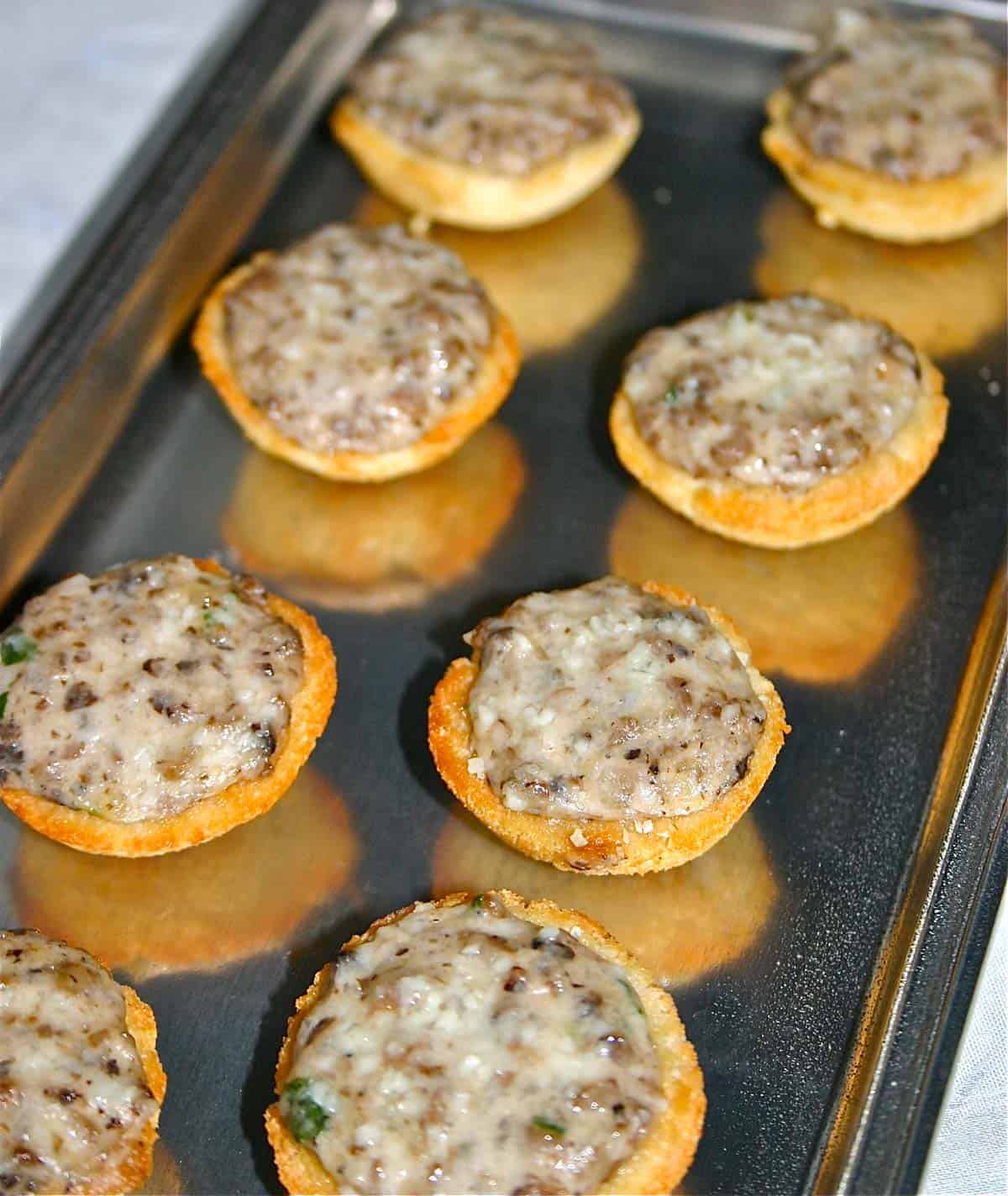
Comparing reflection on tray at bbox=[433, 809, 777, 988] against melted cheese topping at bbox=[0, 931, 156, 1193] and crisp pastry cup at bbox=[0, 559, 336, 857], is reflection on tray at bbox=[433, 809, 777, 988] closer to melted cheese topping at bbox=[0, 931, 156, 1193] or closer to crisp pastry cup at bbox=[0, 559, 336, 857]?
crisp pastry cup at bbox=[0, 559, 336, 857]

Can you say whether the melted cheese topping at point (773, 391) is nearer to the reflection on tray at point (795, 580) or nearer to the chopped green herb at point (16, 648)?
the reflection on tray at point (795, 580)


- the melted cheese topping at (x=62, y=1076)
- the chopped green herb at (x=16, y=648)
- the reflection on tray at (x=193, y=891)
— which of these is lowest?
the reflection on tray at (x=193, y=891)

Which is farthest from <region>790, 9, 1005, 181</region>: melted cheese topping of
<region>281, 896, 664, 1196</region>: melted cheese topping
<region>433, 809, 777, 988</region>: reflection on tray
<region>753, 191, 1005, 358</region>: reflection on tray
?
<region>281, 896, 664, 1196</region>: melted cheese topping

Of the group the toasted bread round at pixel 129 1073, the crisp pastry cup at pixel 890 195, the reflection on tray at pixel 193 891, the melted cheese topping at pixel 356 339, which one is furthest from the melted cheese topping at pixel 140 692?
the crisp pastry cup at pixel 890 195

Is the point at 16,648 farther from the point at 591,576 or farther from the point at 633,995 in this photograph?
the point at 633,995

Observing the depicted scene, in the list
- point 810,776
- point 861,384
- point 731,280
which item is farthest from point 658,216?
point 810,776

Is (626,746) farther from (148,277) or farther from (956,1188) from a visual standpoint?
(148,277)
